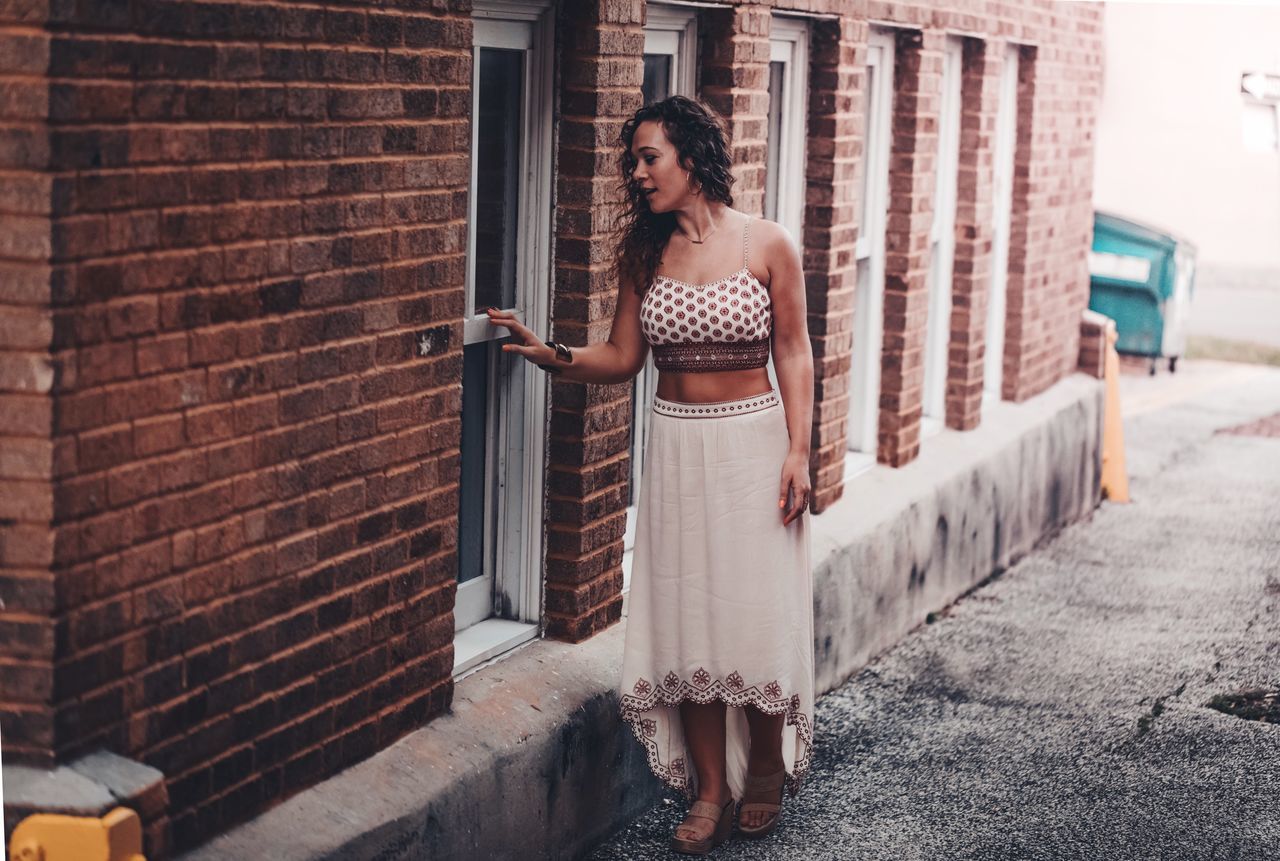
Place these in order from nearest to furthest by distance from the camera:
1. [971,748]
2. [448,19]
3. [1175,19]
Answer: [448,19]
[971,748]
[1175,19]

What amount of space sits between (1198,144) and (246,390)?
23961 millimetres

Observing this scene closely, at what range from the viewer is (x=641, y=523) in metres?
5.09

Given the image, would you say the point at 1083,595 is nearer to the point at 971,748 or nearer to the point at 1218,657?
the point at 1218,657

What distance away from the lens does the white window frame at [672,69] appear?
19.5ft

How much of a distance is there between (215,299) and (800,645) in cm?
209

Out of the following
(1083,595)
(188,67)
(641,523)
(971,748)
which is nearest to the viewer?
(188,67)

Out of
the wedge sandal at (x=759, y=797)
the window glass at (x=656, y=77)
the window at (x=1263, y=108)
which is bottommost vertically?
the wedge sandal at (x=759, y=797)

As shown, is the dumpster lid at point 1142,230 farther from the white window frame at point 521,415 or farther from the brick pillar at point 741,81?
the white window frame at point 521,415

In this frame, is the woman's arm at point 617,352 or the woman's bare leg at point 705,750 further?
the woman's bare leg at point 705,750

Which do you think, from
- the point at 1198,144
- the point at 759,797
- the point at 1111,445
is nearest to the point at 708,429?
the point at 759,797

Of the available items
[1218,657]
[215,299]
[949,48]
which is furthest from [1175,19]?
[215,299]

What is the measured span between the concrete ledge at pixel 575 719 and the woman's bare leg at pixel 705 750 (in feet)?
0.83

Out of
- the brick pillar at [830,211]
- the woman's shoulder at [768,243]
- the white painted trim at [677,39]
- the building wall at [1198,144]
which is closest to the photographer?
the woman's shoulder at [768,243]

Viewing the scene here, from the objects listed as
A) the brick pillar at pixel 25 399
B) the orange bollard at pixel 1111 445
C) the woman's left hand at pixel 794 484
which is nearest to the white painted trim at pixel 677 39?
the woman's left hand at pixel 794 484
